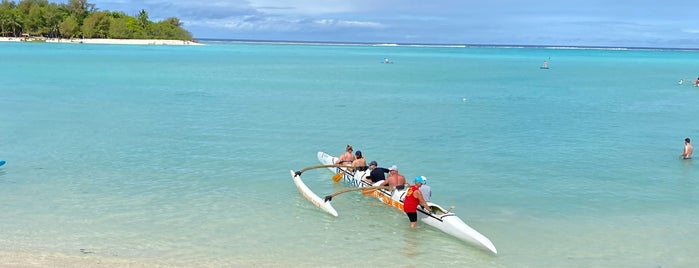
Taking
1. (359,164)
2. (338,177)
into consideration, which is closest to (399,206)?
(359,164)

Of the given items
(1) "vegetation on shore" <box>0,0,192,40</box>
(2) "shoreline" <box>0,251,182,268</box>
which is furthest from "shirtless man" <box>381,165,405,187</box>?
(1) "vegetation on shore" <box>0,0,192,40</box>

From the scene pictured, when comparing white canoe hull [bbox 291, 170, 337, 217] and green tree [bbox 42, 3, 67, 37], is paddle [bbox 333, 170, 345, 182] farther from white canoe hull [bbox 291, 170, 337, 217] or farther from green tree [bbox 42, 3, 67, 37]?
green tree [bbox 42, 3, 67, 37]

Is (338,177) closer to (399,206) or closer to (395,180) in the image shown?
(395,180)

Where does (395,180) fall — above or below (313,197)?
above

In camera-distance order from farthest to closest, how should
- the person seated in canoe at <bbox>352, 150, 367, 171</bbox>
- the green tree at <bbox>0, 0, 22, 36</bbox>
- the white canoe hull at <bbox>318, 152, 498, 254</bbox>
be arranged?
the green tree at <bbox>0, 0, 22, 36</bbox> → the person seated in canoe at <bbox>352, 150, 367, 171</bbox> → the white canoe hull at <bbox>318, 152, 498, 254</bbox>

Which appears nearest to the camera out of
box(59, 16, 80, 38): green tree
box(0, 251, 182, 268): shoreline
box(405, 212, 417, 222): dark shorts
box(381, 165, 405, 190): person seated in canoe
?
box(0, 251, 182, 268): shoreline

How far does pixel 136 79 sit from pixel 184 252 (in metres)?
49.6

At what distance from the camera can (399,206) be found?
690 inches

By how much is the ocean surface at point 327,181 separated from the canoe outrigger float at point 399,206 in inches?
9.3

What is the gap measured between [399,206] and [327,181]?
4.54 meters

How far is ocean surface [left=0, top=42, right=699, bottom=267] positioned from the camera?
48.8ft

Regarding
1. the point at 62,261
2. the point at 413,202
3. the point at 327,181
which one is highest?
the point at 413,202

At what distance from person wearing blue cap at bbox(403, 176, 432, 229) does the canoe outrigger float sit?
0.26m

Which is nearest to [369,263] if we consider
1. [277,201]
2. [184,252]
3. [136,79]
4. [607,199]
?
[184,252]
